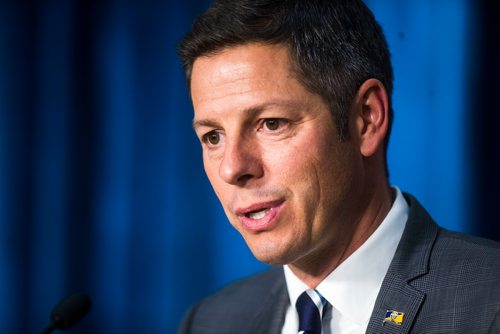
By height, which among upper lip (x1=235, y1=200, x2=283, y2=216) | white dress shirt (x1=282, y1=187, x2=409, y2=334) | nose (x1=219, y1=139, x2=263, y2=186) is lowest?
white dress shirt (x1=282, y1=187, x2=409, y2=334)

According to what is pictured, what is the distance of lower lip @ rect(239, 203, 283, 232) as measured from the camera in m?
1.88

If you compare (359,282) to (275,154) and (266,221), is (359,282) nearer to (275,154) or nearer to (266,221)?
(266,221)

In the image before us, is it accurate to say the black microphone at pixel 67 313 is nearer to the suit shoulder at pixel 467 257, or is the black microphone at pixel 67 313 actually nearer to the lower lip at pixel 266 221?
the lower lip at pixel 266 221

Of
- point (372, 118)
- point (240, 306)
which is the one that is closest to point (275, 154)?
point (372, 118)

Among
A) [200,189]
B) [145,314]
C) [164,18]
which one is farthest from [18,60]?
[145,314]

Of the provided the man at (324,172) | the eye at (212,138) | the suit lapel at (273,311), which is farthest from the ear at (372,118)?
the suit lapel at (273,311)

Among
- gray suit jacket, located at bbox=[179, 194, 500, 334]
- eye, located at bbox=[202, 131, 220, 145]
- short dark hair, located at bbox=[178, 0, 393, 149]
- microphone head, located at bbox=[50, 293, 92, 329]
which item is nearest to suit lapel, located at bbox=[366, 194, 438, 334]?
gray suit jacket, located at bbox=[179, 194, 500, 334]

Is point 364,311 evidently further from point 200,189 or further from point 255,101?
point 200,189

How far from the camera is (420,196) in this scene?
2949mm

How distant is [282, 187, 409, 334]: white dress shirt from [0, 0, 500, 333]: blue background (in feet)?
3.74

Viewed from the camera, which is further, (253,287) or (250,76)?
(253,287)

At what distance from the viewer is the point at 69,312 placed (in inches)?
81.4

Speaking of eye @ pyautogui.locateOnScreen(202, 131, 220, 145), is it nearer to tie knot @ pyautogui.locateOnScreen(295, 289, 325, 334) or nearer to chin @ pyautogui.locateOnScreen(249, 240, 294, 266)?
chin @ pyautogui.locateOnScreen(249, 240, 294, 266)

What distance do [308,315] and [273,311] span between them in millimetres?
270
